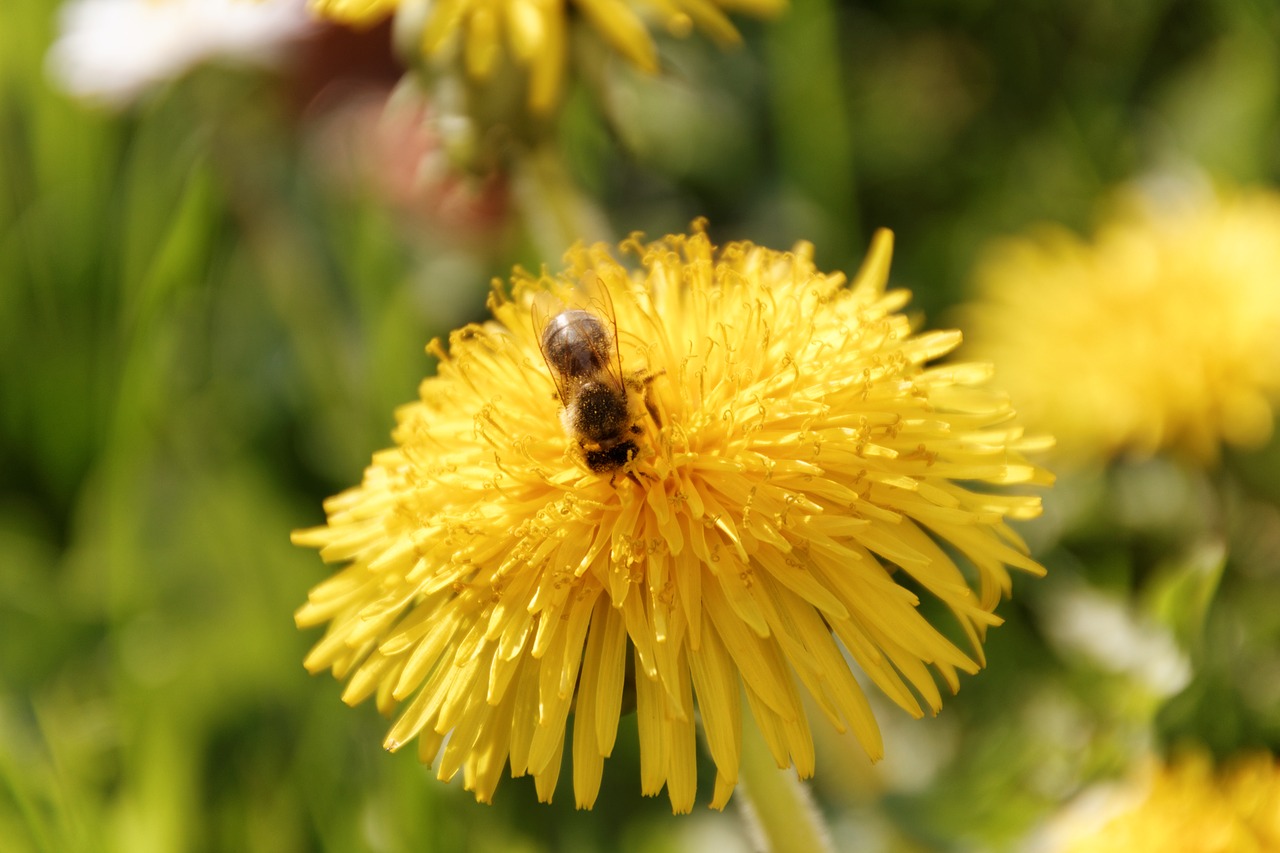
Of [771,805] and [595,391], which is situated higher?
[595,391]

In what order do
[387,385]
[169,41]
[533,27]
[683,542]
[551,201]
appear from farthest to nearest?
1. [169,41]
2. [387,385]
3. [551,201]
4. [533,27]
5. [683,542]

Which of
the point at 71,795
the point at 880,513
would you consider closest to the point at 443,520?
the point at 880,513

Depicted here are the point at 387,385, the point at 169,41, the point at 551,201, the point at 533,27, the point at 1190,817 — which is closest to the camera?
A: the point at 1190,817

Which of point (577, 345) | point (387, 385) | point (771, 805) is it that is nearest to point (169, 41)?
point (387, 385)

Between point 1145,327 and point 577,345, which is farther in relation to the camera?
point 1145,327

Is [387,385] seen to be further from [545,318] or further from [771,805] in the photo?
[771,805]

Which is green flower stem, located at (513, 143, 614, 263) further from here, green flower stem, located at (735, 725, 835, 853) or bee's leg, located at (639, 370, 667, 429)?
green flower stem, located at (735, 725, 835, 853)
